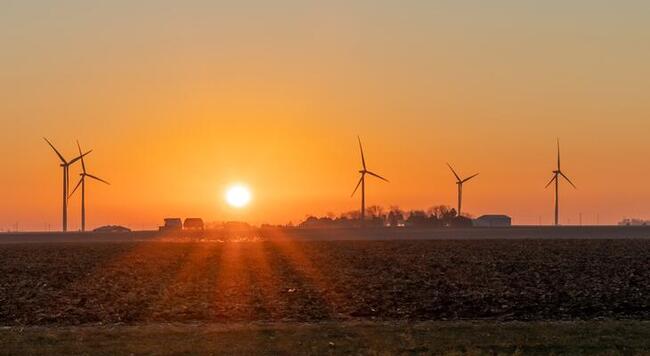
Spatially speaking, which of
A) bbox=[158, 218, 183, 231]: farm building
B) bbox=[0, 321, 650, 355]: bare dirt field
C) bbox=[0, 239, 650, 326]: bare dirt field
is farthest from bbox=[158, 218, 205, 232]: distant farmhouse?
bbox=[0, 321, 650, 355]: bare dirt field

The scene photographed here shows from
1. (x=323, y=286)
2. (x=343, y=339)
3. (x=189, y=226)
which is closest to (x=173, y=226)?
(x=189, y=226)

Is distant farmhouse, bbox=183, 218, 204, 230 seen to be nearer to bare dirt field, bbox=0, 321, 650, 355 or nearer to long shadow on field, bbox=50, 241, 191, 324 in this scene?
long shadow on field, bbox=50, 241, 191, 324

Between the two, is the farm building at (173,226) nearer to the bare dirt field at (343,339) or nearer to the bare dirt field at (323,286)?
the bare dirt field at (323,286)

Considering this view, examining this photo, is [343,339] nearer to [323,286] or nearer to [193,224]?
[323,286]

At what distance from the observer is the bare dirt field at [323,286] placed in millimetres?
38344

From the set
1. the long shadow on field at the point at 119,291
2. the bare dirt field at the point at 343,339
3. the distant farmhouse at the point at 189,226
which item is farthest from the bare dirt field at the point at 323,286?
the distant farmhouse at the point at 189,226

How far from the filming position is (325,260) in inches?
2908

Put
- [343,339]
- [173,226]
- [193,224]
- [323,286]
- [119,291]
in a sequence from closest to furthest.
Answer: [343,339] < [119,291] < [323,286] < [193,224] < [173,226]

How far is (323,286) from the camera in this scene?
166 ft

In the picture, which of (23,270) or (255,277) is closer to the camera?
(255,277)

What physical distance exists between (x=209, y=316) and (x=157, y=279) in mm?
19427

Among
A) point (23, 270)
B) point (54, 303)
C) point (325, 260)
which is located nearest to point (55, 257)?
point (23, 270)

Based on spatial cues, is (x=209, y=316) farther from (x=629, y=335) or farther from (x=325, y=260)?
(x=325, y=260)

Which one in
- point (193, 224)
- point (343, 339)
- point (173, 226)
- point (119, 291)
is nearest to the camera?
point (343, 339)
